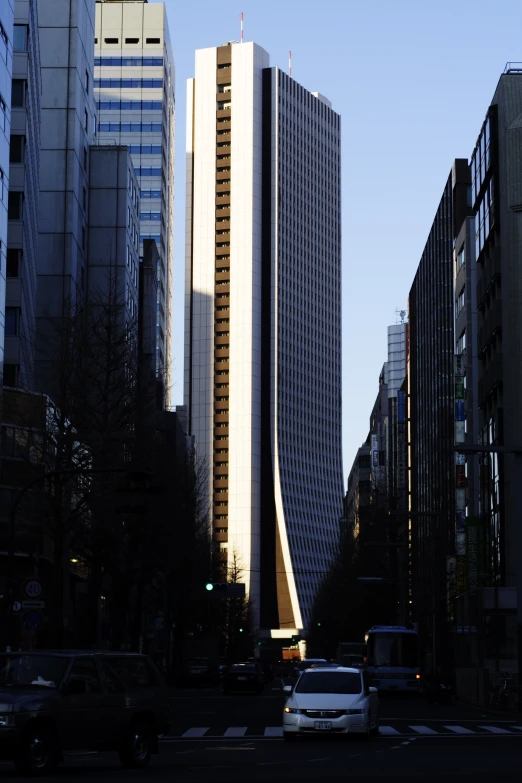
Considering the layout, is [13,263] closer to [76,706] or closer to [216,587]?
[216,587]

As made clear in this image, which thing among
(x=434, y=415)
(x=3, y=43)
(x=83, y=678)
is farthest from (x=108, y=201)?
(x=83, y=678)

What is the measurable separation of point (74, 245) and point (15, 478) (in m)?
43.1

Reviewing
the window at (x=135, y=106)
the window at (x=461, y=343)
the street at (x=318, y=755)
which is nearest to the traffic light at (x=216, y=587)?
the window at (x=461, y=343)

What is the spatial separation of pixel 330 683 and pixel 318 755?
4.56 metres

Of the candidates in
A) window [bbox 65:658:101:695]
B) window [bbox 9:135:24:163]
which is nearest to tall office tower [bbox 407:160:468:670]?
window [bbox 9:135:24:163]

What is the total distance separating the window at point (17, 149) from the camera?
6681 cm

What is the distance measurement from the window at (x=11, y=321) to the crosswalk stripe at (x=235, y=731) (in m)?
38.9

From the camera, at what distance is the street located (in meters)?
18.5

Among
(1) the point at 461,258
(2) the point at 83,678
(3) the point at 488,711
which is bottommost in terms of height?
(3) the point at 488,711

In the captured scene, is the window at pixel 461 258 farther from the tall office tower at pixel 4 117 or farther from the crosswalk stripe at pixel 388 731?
the crosswalk stripe at pixel 388 731

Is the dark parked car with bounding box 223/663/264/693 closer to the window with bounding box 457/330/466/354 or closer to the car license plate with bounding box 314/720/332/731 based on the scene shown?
the window with bounding box 457/330/466/354

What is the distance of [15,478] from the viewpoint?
4234 centimetres

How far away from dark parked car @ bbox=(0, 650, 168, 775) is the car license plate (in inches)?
204

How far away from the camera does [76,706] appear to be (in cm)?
1955
